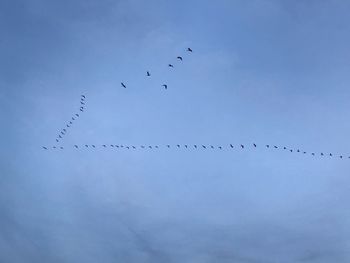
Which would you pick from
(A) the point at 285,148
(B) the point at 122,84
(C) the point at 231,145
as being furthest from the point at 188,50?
(A) the point at 285,148

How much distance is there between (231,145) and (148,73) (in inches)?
742

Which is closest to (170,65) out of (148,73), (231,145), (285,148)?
(148,73)

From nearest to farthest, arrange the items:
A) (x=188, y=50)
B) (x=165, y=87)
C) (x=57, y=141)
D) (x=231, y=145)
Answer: (x=188, y=50) < (x=165, y=87) < (x=231, y=145) < (x=57, y=141)

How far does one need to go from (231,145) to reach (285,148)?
854 centimetres

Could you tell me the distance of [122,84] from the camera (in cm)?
7350

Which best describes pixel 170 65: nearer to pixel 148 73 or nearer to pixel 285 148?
pixel 148 73

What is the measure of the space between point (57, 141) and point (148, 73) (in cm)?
2494

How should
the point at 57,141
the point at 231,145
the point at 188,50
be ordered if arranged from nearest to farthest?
1. the point at 188,50
2. the point at 231,145
3. the point at 57,141

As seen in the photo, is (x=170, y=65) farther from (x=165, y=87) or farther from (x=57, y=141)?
(x=57, y=141)

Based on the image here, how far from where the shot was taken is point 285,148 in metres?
82.9

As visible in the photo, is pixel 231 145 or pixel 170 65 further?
pixel 231 145

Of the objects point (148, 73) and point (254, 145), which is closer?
point (148, 73)

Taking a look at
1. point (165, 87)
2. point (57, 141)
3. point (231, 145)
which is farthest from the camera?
point (57, 141)

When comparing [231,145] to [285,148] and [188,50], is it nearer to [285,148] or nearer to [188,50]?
[285,148]
